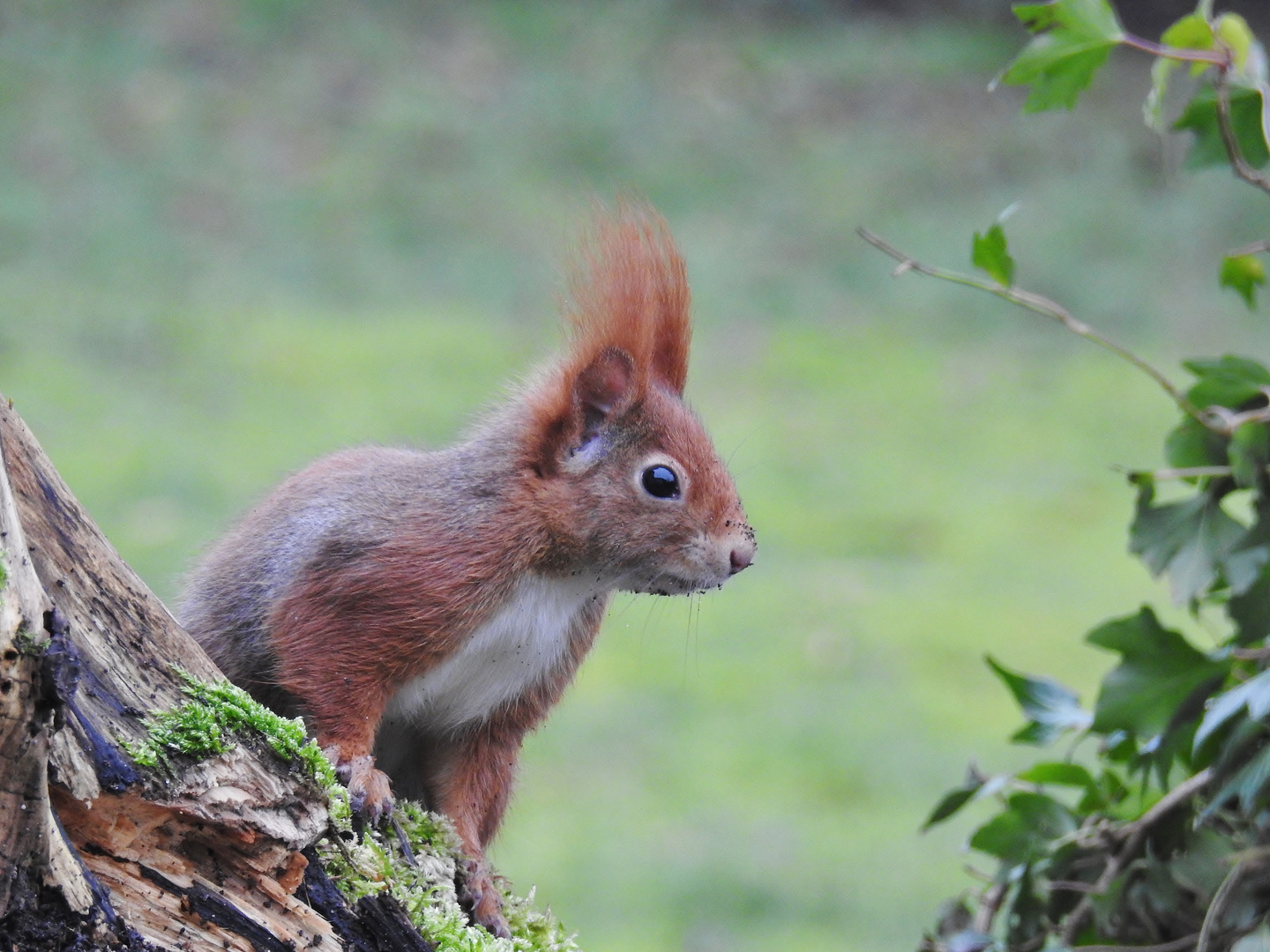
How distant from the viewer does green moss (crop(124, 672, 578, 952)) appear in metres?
1.43

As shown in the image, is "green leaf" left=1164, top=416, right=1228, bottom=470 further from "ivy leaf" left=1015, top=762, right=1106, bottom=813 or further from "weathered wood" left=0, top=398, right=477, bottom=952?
"weathered wood" left=0, top=398, right=477, bottom=952

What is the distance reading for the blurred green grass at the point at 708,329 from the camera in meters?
4.62

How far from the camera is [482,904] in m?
1.85

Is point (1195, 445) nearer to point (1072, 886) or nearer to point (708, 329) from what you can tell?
point (1072, 886)

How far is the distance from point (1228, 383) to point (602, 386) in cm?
82

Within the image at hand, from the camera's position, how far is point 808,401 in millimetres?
6719

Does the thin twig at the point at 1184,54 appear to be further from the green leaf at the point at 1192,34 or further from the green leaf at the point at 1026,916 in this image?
the green leaf at the point at 1026,916

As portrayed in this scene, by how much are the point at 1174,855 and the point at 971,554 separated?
4.01 meters

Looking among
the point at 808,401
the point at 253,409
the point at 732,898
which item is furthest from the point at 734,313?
the point at 732,898

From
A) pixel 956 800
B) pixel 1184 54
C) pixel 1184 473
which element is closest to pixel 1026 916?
pixel 956 800

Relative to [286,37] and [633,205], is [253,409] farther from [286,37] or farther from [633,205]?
[633,205]

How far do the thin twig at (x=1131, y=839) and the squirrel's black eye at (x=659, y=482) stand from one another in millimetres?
741

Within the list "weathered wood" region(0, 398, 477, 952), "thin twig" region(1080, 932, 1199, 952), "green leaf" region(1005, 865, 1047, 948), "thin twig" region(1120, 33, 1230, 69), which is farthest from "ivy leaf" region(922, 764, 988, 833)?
"thin twig" region(1120, 33, 1230, 69)

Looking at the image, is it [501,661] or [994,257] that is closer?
[994,257]
